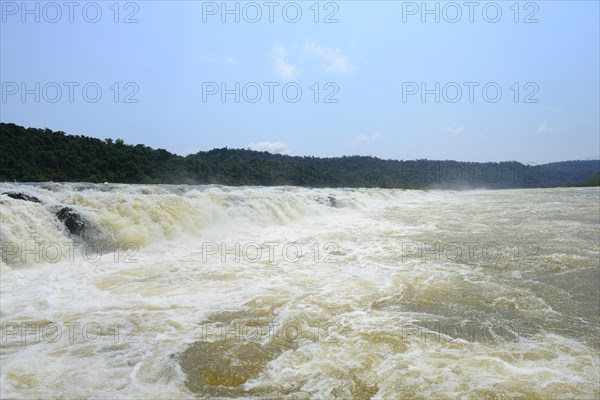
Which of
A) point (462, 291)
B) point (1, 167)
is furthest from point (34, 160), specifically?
point (462, 291)

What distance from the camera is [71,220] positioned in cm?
917

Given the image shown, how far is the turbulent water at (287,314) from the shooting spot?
3.08m

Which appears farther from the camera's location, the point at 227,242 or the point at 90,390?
the point at 227,242

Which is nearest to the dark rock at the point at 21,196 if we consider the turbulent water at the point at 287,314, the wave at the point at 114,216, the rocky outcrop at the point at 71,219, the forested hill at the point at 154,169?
the wave at the point at 114,216

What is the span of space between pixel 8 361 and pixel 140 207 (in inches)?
316

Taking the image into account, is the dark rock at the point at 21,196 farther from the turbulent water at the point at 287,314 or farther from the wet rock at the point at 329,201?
the wet rock at the point at 329,201

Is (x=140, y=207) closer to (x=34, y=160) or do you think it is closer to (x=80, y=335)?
(x=80, y=335)

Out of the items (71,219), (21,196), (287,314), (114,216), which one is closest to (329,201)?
(114,216)

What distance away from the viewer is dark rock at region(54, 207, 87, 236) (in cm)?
909

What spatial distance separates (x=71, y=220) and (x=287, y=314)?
7129 millimetres

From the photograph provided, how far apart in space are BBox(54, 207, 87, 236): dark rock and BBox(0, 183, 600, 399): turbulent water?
0.21 feet

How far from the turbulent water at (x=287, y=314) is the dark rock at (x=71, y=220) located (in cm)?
7

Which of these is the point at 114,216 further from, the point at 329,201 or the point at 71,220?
the point at 329,201

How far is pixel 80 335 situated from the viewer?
4035mm
